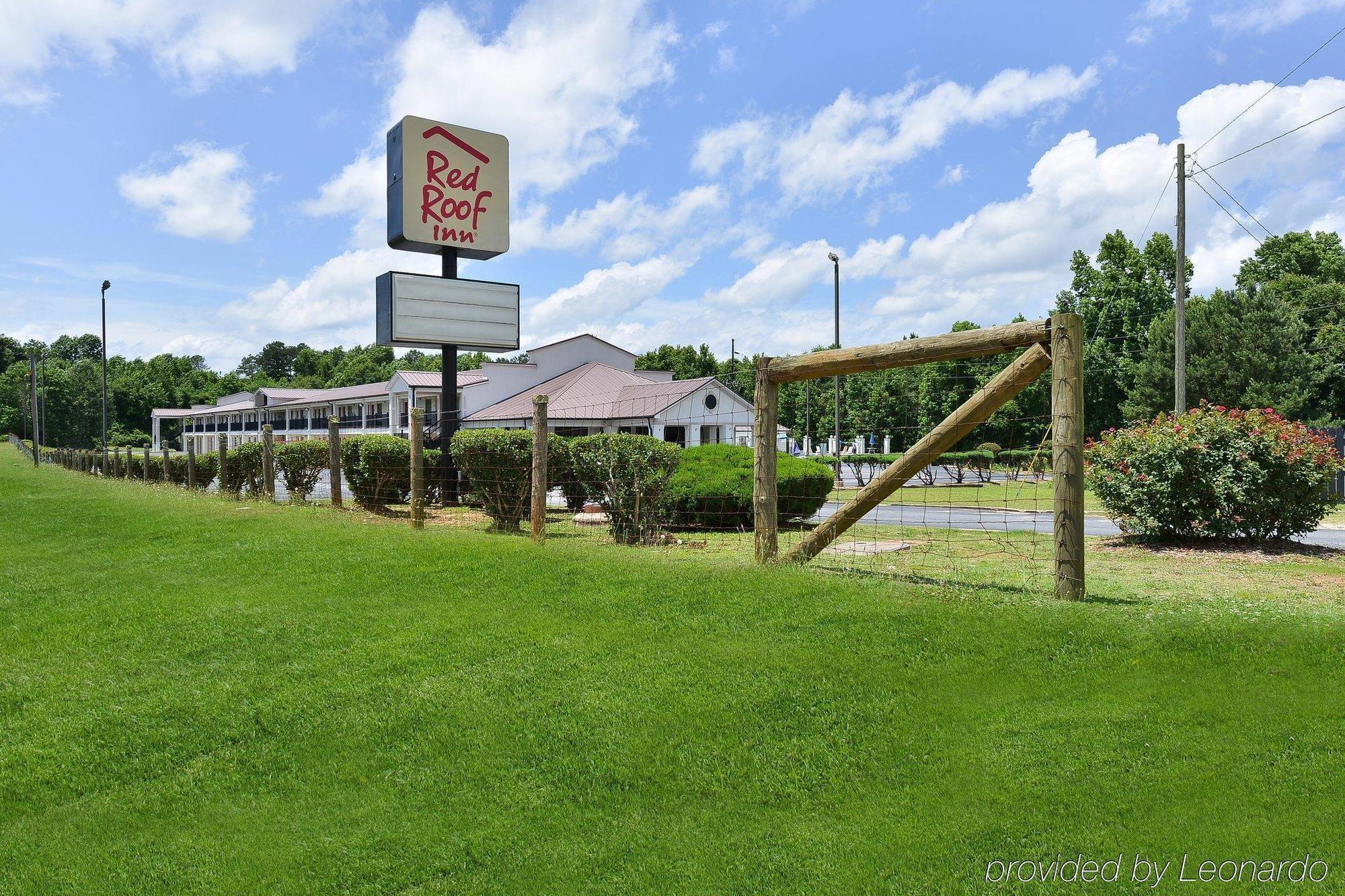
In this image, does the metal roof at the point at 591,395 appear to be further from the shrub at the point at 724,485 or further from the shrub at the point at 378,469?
the shrub at the point at 724,485

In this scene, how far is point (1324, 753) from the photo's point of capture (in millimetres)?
3822

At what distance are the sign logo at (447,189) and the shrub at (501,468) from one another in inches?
269

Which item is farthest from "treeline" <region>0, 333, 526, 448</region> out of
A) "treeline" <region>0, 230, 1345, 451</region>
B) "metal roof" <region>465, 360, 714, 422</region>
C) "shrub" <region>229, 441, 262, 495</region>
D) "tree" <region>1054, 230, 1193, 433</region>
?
"shrub" <region>229, 441, 262, 495</region>

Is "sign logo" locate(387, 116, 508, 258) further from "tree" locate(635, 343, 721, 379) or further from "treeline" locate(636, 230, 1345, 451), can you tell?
"tree" locate(635, 343, 721, 379)

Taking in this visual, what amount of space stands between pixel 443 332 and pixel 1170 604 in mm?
14947

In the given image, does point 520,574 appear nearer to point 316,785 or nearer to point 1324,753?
point 316,785

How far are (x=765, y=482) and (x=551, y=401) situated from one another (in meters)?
36.3

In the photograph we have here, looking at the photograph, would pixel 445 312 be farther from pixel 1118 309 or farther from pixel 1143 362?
pixel 1118 309

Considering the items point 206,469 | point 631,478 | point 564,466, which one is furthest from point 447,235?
point 206,469

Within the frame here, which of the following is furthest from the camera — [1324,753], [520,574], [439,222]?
[439,222]

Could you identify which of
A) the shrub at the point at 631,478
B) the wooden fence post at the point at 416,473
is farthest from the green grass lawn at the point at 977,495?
the wooden fence post at the point at 416,473

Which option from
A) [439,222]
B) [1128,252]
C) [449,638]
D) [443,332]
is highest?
[1128,252]

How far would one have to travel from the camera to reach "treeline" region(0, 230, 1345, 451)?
3659 centimetres

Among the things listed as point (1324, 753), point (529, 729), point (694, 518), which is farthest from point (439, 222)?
point (1324, 753)
